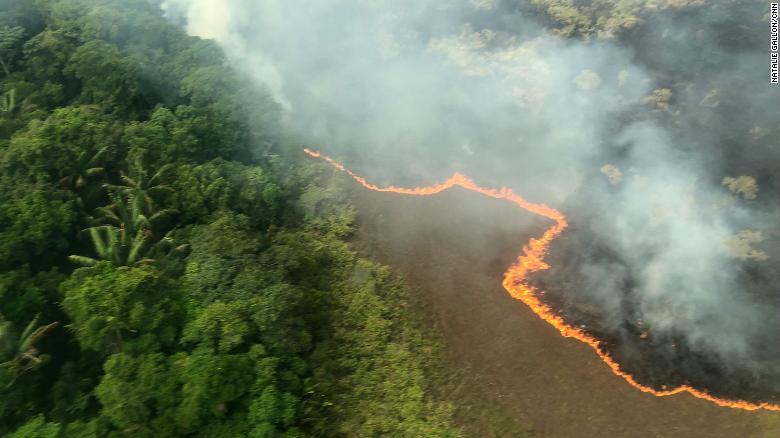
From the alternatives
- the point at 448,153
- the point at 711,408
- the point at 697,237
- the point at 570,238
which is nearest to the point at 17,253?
the point at 448,153

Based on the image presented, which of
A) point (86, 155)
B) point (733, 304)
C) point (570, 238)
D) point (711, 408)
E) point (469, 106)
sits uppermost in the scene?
point (86, 155)

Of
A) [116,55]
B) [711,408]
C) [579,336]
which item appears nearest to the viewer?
[711,408]

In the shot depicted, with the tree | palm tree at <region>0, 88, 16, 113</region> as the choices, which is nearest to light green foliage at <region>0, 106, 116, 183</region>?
palm tree at <region>0, 88, 16, 113</region>

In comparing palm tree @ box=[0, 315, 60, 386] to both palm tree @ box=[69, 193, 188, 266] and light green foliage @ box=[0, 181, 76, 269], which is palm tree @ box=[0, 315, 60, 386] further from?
palm tree @ box=[69, 193, 188, 266]

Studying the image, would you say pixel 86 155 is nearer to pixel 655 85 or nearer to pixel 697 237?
pixel 697 237

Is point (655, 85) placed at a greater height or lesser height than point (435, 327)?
greater

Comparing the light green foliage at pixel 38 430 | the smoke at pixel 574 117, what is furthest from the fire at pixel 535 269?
the light green foliage at pixel 38 430

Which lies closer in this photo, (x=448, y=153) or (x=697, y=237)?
(x=697, y=237)
